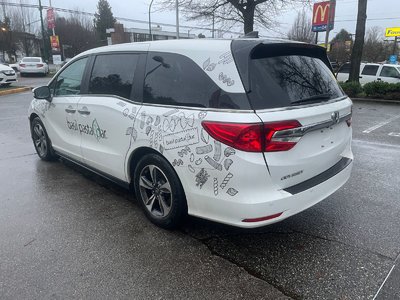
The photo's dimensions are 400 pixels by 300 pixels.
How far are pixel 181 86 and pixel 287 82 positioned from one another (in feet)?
2.94

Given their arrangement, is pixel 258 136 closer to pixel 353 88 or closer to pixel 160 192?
pixel 160 192

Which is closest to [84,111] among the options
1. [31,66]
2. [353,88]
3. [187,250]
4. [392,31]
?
[187,250]

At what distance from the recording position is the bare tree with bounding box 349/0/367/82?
14727 mm

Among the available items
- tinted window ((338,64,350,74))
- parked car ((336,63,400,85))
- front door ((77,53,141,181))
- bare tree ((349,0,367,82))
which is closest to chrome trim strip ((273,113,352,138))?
front door ((77,53,141,181))

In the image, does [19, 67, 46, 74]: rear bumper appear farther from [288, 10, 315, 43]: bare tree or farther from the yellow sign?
the yellow sign

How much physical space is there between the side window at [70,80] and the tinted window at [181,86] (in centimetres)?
142

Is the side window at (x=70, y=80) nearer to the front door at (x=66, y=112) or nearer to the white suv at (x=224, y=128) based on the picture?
the front door at (x=66, y=112)

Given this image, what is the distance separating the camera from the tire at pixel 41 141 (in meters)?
5.31

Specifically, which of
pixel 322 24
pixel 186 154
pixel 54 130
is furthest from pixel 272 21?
pixel 186 154

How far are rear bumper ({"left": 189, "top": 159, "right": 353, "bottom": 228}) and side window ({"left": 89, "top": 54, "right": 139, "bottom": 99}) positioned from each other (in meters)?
1.55

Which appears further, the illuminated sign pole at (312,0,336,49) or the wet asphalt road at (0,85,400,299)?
the illuminated sign pole at (312,0,336,49)

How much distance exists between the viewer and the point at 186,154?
281 centimetres

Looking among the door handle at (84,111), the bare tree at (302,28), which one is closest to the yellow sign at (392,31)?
the bare tree at (302,28)

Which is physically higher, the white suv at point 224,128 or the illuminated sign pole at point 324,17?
the illuminated sign pole at point 324,17
